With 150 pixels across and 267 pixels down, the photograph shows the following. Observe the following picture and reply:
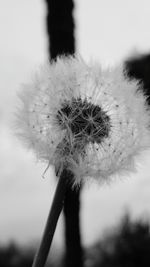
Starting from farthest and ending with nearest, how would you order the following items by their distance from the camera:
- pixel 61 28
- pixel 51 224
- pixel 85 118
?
1. pixel 61 28
2. pixel 85 118
3. pixel 51 224

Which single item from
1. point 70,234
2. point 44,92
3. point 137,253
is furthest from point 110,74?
point 137,253

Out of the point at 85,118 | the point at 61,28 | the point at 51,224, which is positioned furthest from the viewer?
the point at 61,28

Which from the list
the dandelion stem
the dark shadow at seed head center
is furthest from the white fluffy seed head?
the dandelion stem

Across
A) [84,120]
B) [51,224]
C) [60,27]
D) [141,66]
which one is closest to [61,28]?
[60,27]

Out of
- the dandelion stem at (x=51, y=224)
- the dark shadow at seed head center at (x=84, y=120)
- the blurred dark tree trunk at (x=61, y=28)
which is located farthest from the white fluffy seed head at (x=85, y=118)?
the blurred dark tree trunk at (x=61, y=28)

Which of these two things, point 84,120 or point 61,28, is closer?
point 84,120

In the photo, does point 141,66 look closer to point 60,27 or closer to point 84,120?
point 60,27

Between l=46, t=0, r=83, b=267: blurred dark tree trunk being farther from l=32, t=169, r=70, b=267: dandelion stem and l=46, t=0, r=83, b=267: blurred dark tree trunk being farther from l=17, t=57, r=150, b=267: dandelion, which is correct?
l=32, t=169, r=70, b=267: dandelion stem
